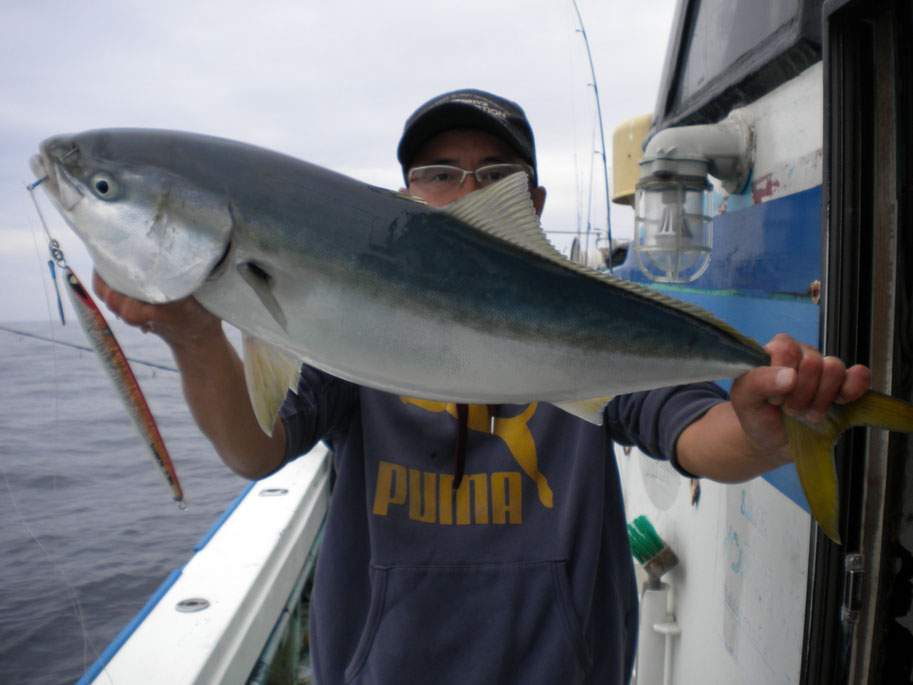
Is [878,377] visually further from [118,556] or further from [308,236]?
[118,556]

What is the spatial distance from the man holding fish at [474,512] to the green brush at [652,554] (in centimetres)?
99

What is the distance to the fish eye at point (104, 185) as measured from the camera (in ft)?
3.46

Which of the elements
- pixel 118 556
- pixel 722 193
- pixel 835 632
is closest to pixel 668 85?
pixel 722 193

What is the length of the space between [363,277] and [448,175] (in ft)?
3.27

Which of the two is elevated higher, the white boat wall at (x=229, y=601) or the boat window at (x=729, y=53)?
the boat window at (x=729, y=53)

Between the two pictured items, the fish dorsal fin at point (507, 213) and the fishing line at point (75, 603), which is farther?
the fishing line at point (75, 603)

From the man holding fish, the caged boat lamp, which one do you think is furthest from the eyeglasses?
the caged boat lamp

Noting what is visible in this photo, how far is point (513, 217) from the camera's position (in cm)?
120

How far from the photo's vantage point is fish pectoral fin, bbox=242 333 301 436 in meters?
1.12

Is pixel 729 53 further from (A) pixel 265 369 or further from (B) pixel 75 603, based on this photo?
(B) pixel 75 603

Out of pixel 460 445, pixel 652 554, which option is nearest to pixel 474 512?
pixel 460 445

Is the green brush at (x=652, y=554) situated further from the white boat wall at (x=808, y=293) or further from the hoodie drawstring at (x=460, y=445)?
the hoodie drawstring at (x=460, y=445)

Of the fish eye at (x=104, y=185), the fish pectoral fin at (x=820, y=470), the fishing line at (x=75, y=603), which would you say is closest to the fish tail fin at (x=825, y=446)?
the fish pectoral fin at (x=820, y=470)

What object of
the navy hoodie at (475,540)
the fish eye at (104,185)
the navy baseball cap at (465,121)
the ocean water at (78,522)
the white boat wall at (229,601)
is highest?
the navy baseball cap at (465,121)
